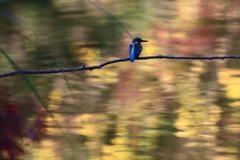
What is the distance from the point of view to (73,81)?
3.29m

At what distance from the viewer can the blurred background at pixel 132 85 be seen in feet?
9.57

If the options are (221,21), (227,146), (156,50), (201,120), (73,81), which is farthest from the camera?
(221,21)

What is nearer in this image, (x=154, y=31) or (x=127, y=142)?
(x=127, y=142)

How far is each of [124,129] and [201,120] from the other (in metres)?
0.75

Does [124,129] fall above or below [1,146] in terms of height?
below

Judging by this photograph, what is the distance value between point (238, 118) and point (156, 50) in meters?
1.15

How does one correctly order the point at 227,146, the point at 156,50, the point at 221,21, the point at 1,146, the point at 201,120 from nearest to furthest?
1. the point at 1,146
2. the point at 227,146
3. the point at 201,120
4. the point at 156,50
5. the point at 221,21

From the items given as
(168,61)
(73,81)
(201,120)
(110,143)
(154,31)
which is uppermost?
(154,31)

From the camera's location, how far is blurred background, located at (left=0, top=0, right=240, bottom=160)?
9.57 ft

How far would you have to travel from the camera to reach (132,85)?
11.2 ft

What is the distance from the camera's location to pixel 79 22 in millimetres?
4039

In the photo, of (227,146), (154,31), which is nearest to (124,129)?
(227,146)

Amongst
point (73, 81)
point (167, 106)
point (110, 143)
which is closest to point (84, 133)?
point (110, 143)

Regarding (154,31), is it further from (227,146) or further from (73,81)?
(227,146)
